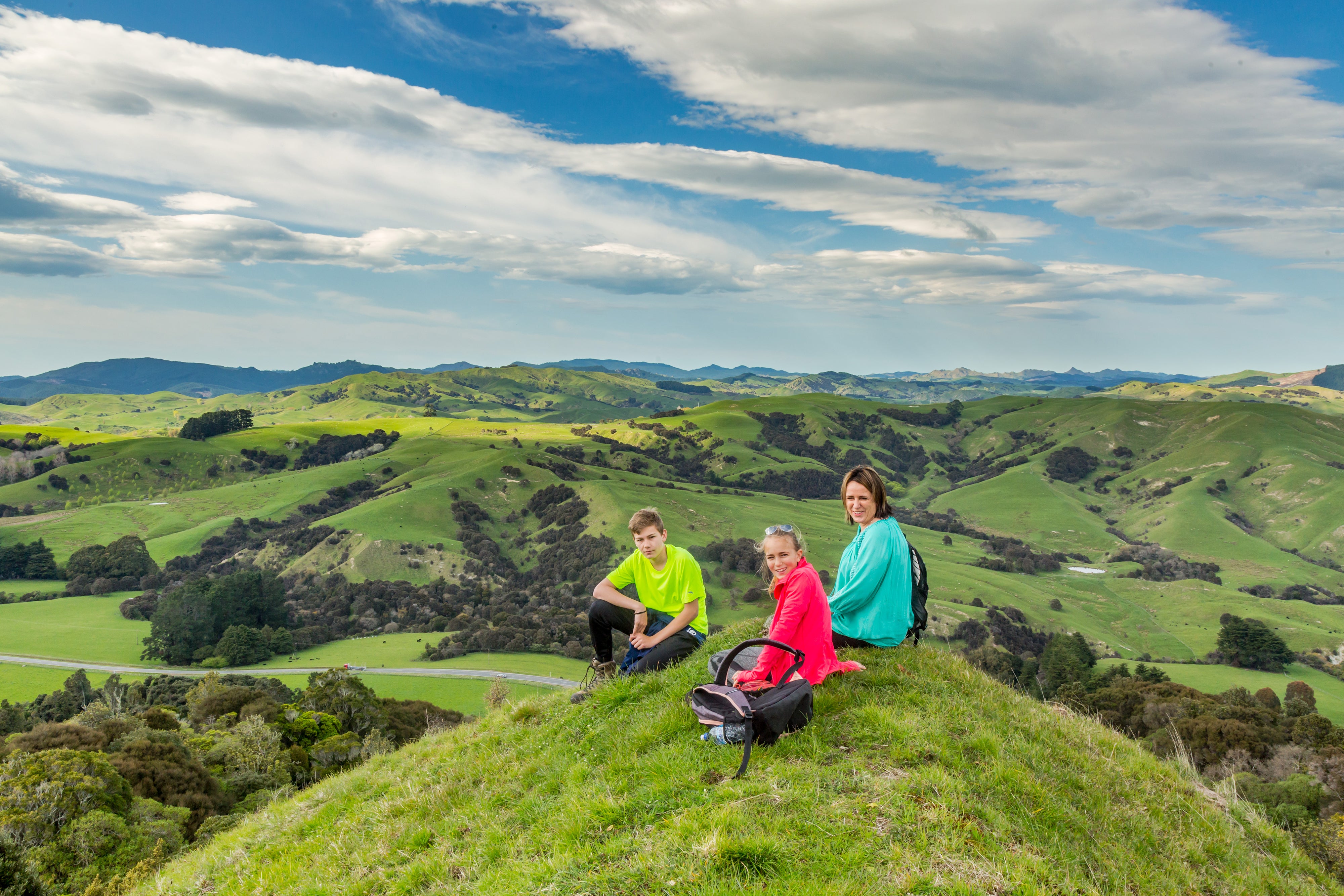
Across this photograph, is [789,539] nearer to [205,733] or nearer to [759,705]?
[759,705]

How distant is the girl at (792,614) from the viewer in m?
8.55

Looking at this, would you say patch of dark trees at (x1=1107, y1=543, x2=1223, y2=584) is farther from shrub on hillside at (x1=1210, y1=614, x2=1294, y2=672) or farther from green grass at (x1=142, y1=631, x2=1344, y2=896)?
green grass at (x1=142, y1=631, x2=1344, y2=896)

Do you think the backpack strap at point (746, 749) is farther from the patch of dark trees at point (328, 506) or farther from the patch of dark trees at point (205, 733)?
the patch of dark trees at point (328, 506)

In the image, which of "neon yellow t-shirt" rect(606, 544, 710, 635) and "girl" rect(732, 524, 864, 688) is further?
"neon yellow t-shirt" rect(606, 544, 710, 635)

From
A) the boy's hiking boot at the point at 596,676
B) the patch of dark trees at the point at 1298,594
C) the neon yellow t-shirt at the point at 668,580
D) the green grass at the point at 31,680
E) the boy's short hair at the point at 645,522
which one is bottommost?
the green grass at the point at 31,680

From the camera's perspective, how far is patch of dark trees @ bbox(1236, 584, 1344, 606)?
470ft

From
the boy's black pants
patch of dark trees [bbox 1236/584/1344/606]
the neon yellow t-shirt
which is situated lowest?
patch of dark trees [bbox 1236/584/1344/606]

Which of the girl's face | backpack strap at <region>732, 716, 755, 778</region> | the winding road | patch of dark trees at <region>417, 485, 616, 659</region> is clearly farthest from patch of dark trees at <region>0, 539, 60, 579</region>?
backpack strap at <region>732, 716, 755, 778</region>

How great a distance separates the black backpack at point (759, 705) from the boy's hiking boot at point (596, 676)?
419cm

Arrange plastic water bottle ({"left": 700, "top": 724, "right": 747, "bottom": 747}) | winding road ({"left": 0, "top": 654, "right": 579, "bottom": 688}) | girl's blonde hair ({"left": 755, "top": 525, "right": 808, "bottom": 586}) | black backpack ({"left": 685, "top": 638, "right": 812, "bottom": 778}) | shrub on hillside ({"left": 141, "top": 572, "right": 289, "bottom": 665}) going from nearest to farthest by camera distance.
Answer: black backpack ({"left": 685, "top": 638, "right": 812, "bottom": 778}), plastic water bottle ({"left": 700, "top": 724, "right": 747, "bottom": 747}), girl's blonde hair ({"left": 755, "top": 525, "right": 808, "bottom": 586}), winding road ({"left": 0, "top": 654, "right": 579, "bottom": 688}), shrub on hillside ({"left": 141, "top": 572, "right": 289, "bottom": 665})

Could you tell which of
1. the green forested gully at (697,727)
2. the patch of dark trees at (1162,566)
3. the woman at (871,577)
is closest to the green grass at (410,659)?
the green forested gully at (697,727)

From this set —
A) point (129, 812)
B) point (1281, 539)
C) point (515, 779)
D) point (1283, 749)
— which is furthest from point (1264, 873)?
point (1281, 539)

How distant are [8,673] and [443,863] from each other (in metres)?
127

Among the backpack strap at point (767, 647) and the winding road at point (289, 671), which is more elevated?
the backpack strap at point (767, 647)
